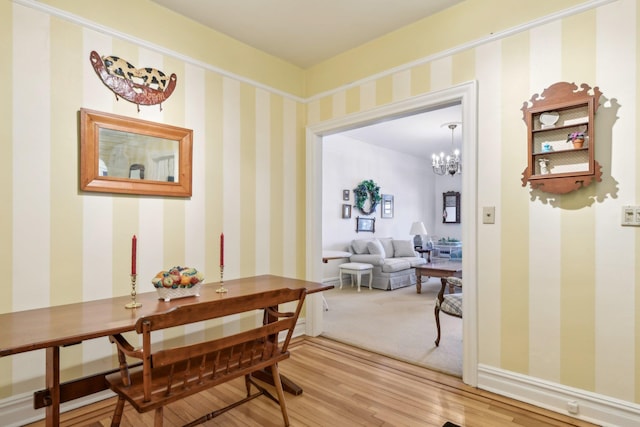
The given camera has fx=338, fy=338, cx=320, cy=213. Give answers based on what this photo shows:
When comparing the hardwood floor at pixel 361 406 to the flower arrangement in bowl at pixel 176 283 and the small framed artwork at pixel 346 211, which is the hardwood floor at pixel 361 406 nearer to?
the flower arrangement in bowl at pixel 176 283

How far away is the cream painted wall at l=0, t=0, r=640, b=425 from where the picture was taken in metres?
1.93

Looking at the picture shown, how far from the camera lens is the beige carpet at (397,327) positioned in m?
3.00

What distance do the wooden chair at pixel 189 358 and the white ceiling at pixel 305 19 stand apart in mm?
2168

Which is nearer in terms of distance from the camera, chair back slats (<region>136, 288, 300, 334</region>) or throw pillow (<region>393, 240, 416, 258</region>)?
chair back slats (<region>136, 288, 300, 334</region>)

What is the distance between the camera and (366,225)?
7262mm

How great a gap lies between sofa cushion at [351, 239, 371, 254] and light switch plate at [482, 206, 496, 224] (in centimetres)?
422

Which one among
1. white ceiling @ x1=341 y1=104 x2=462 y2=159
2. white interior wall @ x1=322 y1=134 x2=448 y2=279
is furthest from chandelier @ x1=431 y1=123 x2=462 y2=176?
white interior wall @ x1=322 y1=134 x2=448 y2=279

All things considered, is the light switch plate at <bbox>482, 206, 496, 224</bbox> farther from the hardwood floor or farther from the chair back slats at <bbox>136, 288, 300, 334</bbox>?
the chair back slats at <bbox>136, 288, 300, 334</bbox>

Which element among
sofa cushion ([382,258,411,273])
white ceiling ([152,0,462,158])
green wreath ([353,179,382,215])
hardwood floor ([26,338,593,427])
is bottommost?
hardwood floor ([26,338,593,427])

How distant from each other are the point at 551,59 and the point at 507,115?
1.31 ft

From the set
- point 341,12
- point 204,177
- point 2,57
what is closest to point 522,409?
point 204,177

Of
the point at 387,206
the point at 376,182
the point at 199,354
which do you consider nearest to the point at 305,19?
the point at 199,354

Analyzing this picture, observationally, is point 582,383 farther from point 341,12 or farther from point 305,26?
point 305,26

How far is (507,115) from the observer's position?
7.59 feet
